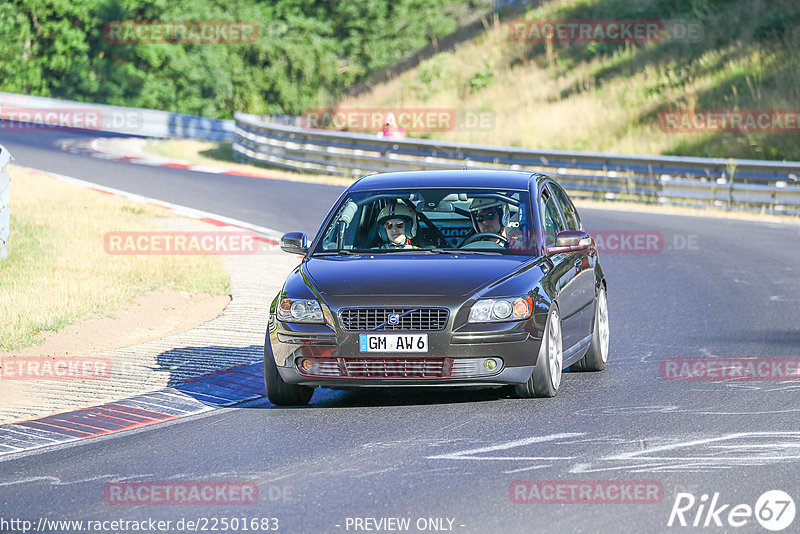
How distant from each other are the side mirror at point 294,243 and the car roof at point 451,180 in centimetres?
62

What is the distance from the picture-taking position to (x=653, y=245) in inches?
795

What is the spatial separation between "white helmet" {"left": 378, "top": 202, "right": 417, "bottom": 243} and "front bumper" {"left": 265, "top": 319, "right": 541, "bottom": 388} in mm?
1367

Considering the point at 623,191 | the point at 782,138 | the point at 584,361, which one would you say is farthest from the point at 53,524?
the point at 782,138

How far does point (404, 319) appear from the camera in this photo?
8672 mm

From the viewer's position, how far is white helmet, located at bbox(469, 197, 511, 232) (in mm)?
9891

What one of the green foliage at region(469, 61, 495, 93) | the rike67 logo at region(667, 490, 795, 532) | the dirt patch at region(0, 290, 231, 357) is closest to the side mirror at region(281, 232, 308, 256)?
the dirt patch at region(0, 290, 231, 357)

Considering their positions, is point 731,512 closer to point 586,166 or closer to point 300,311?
point 300,311

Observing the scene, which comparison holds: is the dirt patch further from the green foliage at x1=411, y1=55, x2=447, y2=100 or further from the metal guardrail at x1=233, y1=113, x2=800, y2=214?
the green foliage at x1=411, y1=55, x2=447, y2=100

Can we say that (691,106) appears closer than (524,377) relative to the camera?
No

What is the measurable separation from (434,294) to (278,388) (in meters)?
1.38

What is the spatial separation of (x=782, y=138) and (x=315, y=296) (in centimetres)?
2397

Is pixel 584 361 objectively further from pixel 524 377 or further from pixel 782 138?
pixel 782 138

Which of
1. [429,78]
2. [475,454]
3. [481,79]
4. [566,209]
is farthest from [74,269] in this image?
[429,78]

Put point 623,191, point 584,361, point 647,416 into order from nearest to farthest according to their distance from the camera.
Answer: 1. point 647,416
2. point 584,361
3. point 623,191
